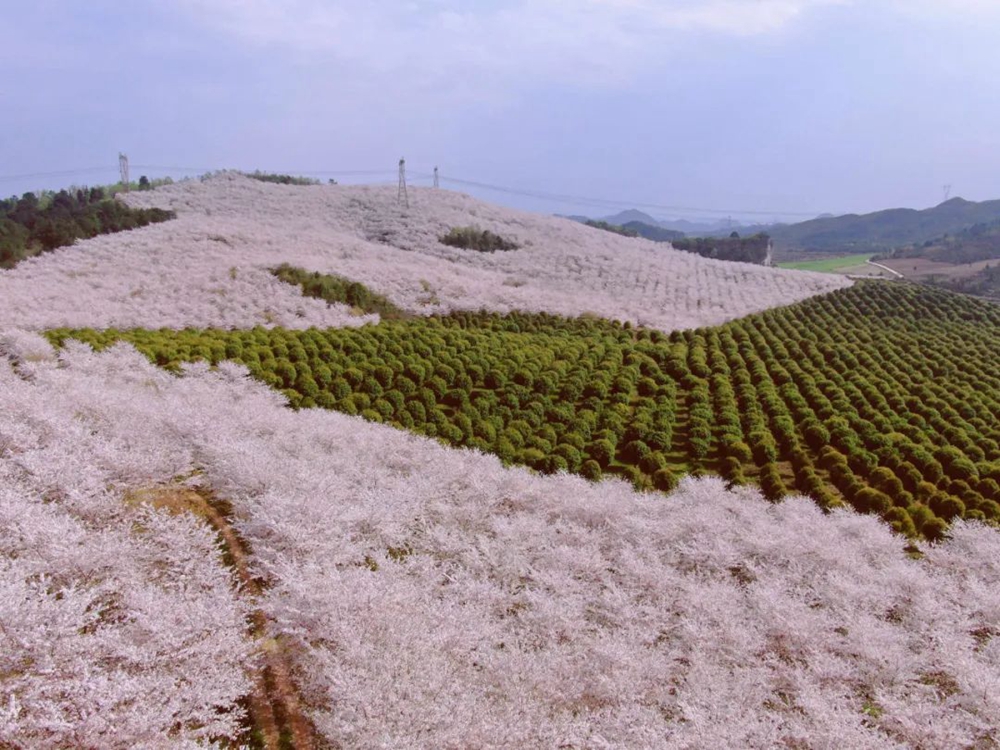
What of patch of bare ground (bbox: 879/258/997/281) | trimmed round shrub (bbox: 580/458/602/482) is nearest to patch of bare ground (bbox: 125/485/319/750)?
trimmed round shrub (bbox: 580/458/602/482)

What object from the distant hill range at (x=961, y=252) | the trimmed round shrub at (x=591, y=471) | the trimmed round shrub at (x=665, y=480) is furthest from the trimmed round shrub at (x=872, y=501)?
the distant hill range at (x=961, y=252)

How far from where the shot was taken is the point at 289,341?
3775cm

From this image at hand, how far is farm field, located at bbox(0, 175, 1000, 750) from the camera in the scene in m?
12.6

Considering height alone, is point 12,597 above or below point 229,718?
above

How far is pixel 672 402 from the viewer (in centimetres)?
3628

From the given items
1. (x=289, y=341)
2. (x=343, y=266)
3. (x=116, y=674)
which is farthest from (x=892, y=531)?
(x=343, y=266)

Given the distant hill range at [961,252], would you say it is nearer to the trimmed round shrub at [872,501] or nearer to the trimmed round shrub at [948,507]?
the trimmed round shrub at [948,507]

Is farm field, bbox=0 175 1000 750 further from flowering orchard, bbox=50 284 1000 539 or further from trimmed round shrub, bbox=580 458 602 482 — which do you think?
flowering orchard, bbox=50 284 1000 539

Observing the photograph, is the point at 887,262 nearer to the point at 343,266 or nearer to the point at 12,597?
the point at 343,266

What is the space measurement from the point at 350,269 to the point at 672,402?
35.8m

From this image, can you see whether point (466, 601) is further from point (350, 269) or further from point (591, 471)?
point (350, 269)

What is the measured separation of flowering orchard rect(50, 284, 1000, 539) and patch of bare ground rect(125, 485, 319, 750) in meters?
12.5

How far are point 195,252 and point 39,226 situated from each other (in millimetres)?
20458

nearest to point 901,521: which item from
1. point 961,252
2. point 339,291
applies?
point 339,291
